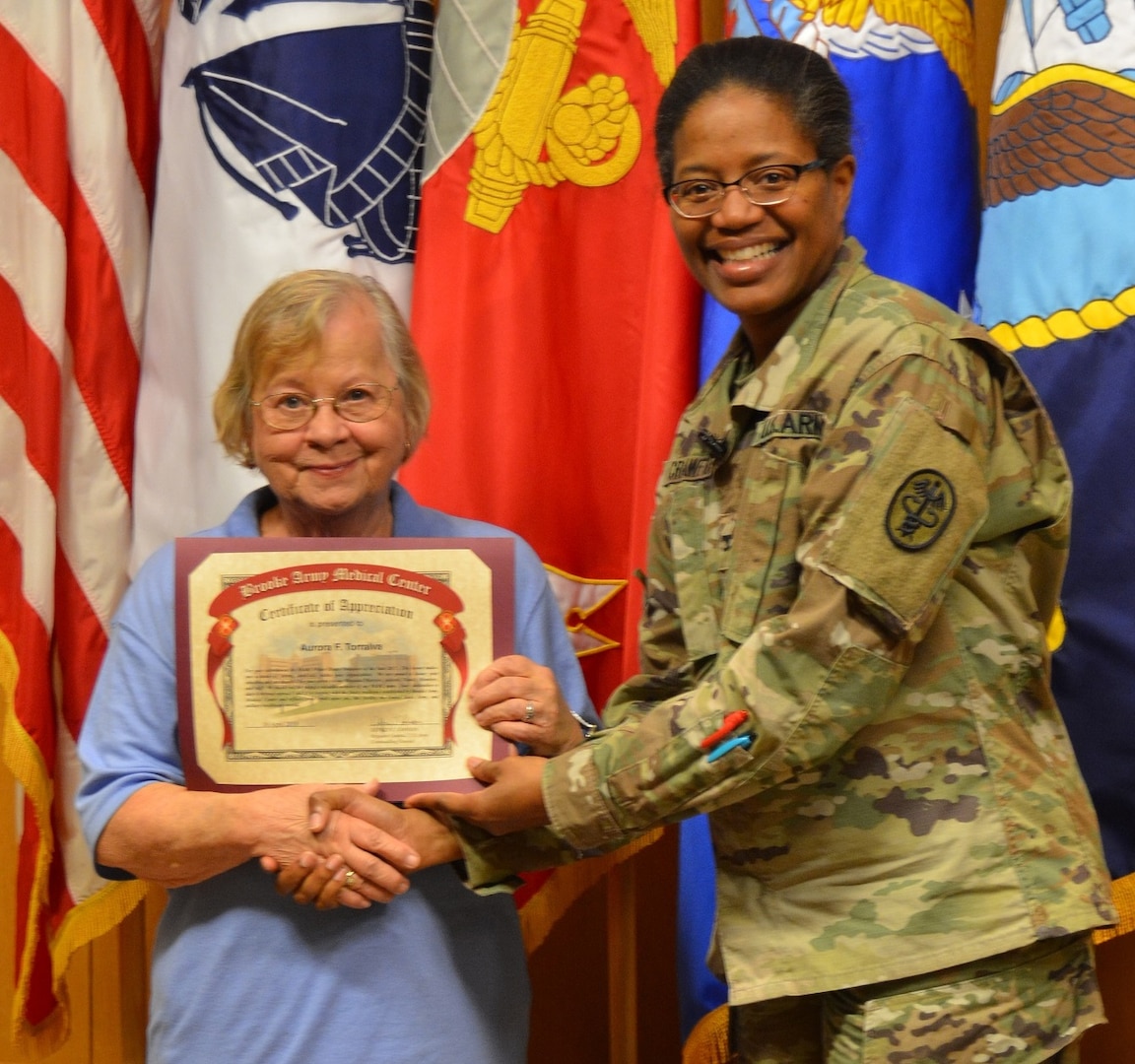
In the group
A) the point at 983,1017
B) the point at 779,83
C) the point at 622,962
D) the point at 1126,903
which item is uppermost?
the point at 779,83

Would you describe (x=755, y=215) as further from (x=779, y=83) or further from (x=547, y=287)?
(x=547, y=287)

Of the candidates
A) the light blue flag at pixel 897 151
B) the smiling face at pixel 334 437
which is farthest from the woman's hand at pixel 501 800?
the light blue flag at pixel 897 151

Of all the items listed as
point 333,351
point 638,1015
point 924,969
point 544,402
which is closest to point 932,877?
point 924,969

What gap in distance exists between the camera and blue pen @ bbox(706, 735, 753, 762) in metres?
1.14

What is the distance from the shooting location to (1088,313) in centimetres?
164

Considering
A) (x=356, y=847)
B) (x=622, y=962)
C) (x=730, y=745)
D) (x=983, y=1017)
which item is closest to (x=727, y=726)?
(x=730, y=745)

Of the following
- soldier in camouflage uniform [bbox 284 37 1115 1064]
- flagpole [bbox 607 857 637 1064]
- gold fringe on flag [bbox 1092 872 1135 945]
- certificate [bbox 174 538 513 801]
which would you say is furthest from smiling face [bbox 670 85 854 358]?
flagpole [bbox 607 857 637 1064]

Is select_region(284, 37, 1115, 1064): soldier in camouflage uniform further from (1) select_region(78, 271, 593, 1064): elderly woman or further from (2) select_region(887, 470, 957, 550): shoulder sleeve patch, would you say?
(1) select_region(78, 271, 593, 1064): elderly woman

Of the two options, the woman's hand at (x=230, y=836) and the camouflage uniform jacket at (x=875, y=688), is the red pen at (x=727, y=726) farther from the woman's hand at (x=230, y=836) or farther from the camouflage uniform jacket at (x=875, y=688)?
the woman's hand at (x=230, y=836)

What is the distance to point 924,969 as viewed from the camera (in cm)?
114

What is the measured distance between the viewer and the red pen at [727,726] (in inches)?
44.9

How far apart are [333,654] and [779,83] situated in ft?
2.43

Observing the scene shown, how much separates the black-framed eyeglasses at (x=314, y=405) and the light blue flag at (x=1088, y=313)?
84cm

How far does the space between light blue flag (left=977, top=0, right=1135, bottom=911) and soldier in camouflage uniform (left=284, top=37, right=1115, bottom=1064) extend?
0.38 m
